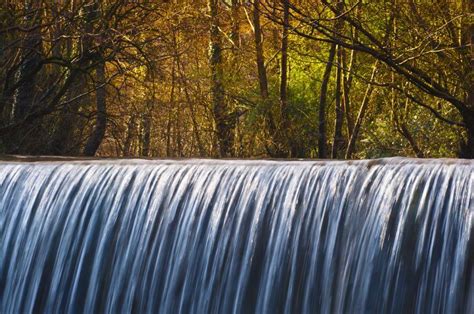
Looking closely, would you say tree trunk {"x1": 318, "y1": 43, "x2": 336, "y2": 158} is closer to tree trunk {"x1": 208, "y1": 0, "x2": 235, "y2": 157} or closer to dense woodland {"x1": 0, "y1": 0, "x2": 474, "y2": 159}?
dense woodland {"x1": 0, "y1": 0, "x2": 474, "y2": 159}

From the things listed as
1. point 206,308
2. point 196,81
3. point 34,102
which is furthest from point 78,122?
point 206,308

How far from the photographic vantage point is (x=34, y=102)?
37.9ft

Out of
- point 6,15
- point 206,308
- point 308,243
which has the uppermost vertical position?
point 6,15

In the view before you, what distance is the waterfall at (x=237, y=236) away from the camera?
5629 millimetres

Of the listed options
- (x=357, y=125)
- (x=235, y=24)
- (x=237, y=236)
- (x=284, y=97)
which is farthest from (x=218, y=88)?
(x=237, y=236)

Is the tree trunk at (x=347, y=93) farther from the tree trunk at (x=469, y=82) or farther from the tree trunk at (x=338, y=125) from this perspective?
the tree trunk at (x=469, y=82)

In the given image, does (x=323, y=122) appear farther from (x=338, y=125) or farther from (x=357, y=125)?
(x=357, y=125)

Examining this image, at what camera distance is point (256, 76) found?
17.2 metres

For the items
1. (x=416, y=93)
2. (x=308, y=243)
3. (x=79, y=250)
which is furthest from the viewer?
(x=416, y=93)

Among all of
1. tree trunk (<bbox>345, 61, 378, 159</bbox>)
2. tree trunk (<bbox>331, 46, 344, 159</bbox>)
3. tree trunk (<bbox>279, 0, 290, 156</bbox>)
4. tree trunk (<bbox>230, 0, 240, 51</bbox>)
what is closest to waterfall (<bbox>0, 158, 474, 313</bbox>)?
tree trunk (<bbox>345, 61, 378, 159</bbox>)

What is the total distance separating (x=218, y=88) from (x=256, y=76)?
0.85 m

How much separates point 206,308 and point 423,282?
1391 mm

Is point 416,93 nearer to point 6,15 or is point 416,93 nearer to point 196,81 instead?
point 6,15

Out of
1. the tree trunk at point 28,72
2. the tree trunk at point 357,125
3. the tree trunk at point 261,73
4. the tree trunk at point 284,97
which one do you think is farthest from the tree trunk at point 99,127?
the tree trunk at point 357,125
